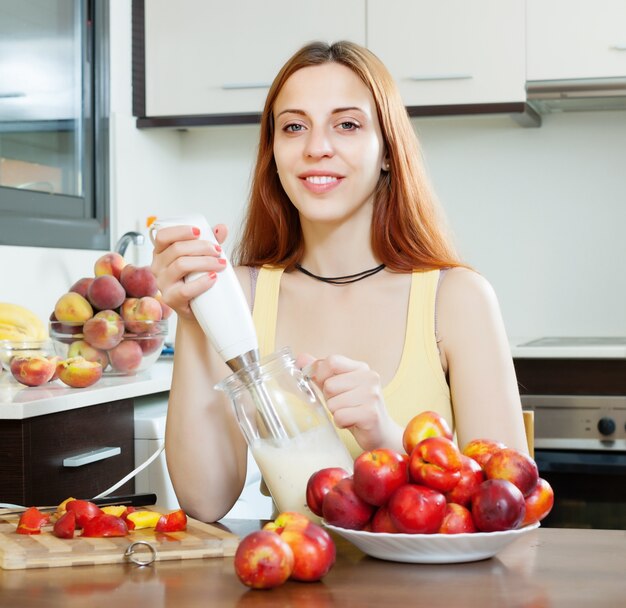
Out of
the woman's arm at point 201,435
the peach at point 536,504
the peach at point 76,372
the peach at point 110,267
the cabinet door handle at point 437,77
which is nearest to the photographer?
the peach at point 536,504

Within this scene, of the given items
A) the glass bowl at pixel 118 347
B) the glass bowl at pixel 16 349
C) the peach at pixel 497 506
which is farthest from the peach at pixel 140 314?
the peach at pixel 497 506

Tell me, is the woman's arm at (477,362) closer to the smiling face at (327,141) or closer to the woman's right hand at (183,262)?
the smiling face at (327,141)

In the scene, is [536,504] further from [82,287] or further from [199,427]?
[82,287]

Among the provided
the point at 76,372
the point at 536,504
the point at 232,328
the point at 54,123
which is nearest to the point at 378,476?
the point at 536,504

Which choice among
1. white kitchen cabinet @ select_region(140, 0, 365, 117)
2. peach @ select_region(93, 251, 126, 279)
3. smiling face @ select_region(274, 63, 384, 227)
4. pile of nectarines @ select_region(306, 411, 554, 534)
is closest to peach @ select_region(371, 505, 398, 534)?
pile of nectarines @ select_region(306, 411, 554, 534)

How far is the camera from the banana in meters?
2.02

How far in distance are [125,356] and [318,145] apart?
3.06ft

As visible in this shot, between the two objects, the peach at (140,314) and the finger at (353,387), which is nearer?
the finger at (353,387)

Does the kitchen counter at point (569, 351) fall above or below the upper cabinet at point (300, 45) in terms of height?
below

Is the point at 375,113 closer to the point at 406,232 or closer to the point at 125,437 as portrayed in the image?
the point at 406,232

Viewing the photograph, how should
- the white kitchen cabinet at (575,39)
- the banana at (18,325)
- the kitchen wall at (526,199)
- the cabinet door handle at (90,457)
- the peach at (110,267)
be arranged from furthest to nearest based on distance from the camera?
the kitchen wall at (526,199), the white kitchen cabinet at (575,39), the peach at (110,267), the banana at (18,325), the cabinet door handle at (90,457)

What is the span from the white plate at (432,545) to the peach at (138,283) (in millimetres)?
1387

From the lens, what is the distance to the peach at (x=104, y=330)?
2084 millimetres

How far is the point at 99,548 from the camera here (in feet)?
2.96
